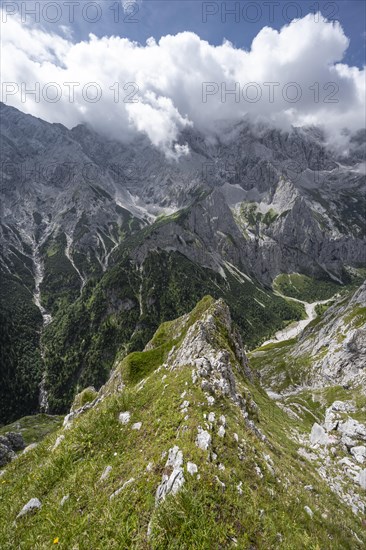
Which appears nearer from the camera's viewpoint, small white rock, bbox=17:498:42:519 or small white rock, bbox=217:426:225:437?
small white rock, bbox=17:498:42:519

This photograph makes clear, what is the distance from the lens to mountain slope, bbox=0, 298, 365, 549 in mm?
8141

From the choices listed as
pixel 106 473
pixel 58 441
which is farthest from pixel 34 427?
pixel 106 473

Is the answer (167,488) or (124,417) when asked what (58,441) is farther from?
(167,488)

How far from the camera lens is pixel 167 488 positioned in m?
9.35

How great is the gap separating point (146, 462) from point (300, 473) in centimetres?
1051

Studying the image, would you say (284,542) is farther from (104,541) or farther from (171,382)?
(171,382)

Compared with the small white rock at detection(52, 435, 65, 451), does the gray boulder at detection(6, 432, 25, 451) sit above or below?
below

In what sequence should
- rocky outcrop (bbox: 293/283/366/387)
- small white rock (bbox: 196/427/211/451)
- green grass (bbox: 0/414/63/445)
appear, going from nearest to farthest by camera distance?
small white rock (bbox: 196/427/211/451), rocky outcrop (bbox: 293/283/366/387), green grass (bbox: 0/414/63/445)

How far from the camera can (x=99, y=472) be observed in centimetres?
1139

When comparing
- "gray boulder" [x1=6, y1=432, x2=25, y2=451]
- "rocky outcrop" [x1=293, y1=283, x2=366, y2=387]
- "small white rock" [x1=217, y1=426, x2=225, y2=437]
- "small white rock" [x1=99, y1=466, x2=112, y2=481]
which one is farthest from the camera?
"rocky outcrop" [x1=293, y1=283, x2=366, y2=387]

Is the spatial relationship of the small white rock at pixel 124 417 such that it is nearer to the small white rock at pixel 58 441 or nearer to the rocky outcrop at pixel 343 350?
the small white rock at pixel 58 441

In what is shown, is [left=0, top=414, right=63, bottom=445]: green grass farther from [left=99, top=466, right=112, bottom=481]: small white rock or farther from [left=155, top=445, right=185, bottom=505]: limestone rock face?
[left=155, top=445, right=185, bottom=505]: limestone rock face

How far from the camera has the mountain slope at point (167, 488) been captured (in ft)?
26.7

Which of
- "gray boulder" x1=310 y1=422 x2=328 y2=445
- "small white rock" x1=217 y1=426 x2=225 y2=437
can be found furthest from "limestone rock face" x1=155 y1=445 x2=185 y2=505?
"gray boulder" x1=310 y1=422 x2=328 y2=445
